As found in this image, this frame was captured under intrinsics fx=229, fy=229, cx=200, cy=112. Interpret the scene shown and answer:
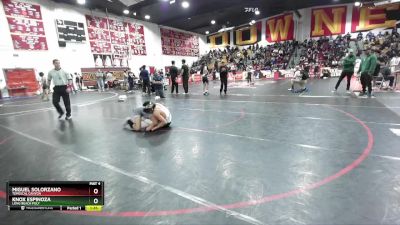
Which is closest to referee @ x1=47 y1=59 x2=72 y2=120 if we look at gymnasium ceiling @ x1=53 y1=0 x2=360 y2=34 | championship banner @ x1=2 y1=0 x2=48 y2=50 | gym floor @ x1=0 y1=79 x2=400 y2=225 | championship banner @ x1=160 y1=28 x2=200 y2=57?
→ gym floor @ x1=0 y1=79 x2=400 y2=225

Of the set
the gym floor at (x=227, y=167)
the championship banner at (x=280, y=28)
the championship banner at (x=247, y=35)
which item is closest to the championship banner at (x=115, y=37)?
the championship banner at (x=247, y=35)

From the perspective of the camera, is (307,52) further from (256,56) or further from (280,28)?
(256,56)

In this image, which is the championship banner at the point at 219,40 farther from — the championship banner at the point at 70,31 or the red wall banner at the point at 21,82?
the red wall banner at the point at 21,82

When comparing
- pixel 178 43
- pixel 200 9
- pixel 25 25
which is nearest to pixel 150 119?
pixel 25 25

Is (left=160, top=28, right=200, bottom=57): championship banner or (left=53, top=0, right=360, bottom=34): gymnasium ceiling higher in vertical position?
(left=53, top=0, right=360, bottom=34): gymnasium ceiling

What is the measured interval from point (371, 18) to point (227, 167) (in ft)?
92.1

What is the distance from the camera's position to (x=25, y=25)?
15.5m

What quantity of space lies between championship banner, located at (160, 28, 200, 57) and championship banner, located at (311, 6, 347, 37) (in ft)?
48.9

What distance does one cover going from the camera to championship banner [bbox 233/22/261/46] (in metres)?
30.0

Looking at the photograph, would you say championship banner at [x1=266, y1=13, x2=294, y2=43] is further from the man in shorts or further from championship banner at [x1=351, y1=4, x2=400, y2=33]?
the man in shorts

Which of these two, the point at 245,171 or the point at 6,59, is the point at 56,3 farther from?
the point at 245,171

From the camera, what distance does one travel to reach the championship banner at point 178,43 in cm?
2691

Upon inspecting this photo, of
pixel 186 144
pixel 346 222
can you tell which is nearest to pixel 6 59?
pixel 186 144
